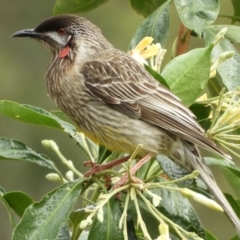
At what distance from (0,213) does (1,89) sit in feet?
6.05

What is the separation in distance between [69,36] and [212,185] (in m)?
1.32

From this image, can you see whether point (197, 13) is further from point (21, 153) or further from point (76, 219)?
point (76, 219)

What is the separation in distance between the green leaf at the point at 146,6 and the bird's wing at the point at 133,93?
1.28 feet

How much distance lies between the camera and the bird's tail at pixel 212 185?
412 cm

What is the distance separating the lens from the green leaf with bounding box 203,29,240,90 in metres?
4.41

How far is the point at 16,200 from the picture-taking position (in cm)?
400

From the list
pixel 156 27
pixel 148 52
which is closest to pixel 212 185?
pixel 148 52

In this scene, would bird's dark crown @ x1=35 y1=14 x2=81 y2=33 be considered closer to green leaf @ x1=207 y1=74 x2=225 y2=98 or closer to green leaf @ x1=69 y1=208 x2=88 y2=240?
green leaf @ x1=207 y1=74 x2=225 y2=98

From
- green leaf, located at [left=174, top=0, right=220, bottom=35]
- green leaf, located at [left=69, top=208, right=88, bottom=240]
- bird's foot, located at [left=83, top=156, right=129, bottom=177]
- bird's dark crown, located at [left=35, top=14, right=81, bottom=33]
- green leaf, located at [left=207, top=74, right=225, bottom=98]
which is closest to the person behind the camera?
green leaf, located at [left=69, top=208, right=88, bottom=240]

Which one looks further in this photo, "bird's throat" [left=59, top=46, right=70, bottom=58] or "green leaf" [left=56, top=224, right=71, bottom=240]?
"bird's throat" [left=59, top=46, right=70, bottom=58]

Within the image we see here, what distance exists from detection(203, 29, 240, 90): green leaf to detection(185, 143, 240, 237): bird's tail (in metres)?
0.39

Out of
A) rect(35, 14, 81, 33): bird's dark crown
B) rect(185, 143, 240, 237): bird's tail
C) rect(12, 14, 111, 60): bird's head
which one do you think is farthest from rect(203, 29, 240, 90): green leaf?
rect(35, 14, 81, 33): bird's dark crown

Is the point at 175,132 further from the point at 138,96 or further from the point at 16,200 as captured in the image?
the point at 16,200

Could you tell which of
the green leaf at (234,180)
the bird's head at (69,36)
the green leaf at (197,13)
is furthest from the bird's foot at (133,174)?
the bird's head at (69,36)
